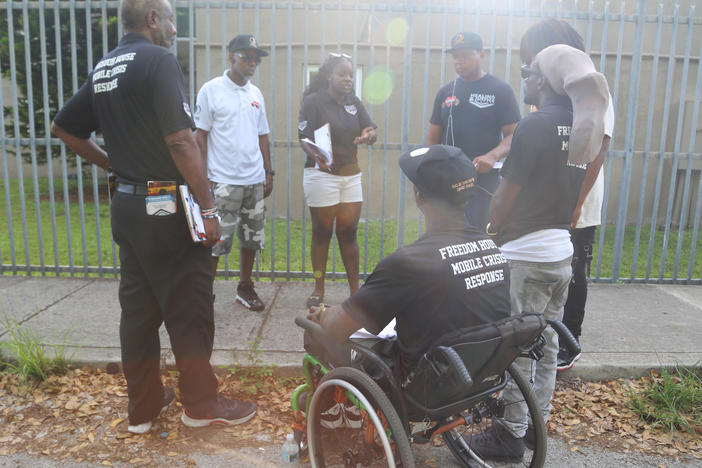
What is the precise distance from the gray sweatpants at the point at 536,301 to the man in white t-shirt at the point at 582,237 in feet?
1.67

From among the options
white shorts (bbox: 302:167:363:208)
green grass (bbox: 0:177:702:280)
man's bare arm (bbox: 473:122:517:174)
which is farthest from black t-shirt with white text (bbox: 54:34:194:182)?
green grass (bbox: 0:177:702:280)

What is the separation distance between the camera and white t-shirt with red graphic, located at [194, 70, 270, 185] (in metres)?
4.15

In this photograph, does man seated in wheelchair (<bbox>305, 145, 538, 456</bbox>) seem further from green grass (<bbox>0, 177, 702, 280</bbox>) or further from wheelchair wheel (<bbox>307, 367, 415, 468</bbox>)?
green grass (<bbox>0, 177, 702, 280</bbox>)

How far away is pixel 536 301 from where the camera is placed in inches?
99.3

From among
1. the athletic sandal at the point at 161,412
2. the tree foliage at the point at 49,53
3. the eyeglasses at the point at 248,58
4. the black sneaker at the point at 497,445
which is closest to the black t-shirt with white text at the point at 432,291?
the black sneaker at the point at 497,445

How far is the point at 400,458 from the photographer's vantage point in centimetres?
193

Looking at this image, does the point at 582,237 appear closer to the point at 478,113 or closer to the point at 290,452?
the point at 478,113

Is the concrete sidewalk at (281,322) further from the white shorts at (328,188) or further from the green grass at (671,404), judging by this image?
the white shorts at (328,188)

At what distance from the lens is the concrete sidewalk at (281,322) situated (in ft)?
11.7

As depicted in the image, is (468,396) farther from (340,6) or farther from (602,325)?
(340,6)

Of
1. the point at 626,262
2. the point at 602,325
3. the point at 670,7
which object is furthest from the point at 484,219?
the point at 670,7

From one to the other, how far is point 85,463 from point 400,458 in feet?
5.48

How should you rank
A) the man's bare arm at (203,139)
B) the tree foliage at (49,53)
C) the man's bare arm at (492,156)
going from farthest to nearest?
1. the tree foliage at (49,53)
2. the man's bare arm at (203,139)
3. the man's bare arm at (492,156)

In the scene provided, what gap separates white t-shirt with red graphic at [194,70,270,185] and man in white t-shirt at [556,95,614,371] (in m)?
2.46
